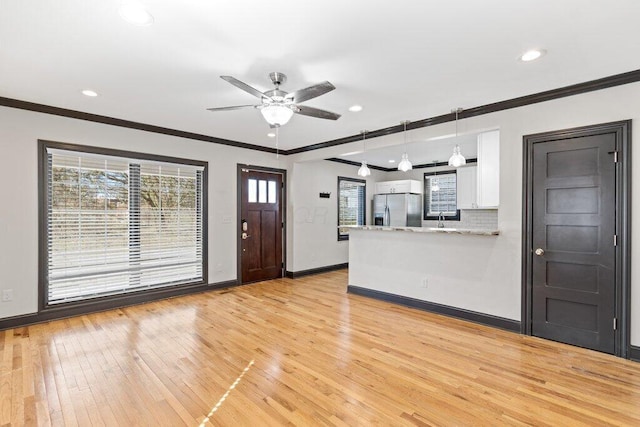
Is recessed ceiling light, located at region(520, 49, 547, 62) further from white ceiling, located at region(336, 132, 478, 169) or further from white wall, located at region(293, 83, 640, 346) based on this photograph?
white ceiling, located at region(336, 132, 478, 169)

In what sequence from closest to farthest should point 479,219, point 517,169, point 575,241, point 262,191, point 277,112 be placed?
point 277,112 → point 575,241 → point 517,169 → point 262,191 → point 479,219

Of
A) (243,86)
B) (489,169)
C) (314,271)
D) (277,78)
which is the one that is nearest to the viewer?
(243,86)

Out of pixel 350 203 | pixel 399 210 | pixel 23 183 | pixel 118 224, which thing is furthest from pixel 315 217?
pixel 23 183

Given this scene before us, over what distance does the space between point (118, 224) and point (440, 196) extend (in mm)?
6616

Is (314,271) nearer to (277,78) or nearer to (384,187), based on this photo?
(384,187)

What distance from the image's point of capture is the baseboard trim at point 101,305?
3.63 m

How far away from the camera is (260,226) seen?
604 centimetres

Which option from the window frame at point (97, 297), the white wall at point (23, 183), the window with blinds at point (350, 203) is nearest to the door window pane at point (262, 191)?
the window frame at point (97, 297)

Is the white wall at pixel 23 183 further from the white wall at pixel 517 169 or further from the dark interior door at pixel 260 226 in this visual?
the white wall at pixel 517 169

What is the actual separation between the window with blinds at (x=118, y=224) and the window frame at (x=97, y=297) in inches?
1.5

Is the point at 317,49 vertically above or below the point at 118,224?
above

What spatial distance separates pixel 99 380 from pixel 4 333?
1.98 meters

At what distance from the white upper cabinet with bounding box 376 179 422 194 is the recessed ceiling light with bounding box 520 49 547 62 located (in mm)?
4936

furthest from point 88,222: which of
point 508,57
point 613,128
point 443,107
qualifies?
point 613,128
